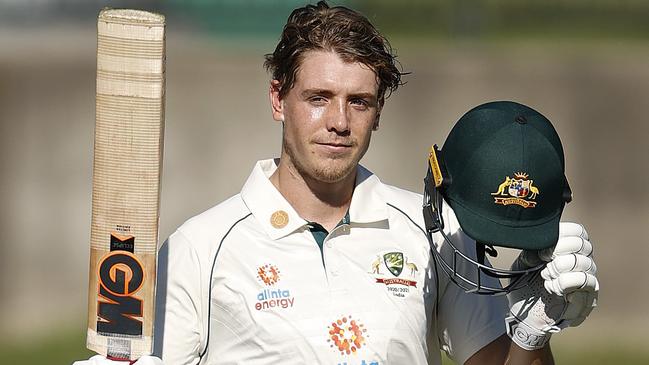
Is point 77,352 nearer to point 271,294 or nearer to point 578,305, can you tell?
point 271,294

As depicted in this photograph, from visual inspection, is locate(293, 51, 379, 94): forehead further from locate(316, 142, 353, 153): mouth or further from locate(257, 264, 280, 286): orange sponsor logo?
locate(257, 264, 280, 286): orange sponsor logo

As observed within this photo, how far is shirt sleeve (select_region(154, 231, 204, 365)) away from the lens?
3.22 metres

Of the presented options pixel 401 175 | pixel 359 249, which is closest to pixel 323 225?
pixel 359 249

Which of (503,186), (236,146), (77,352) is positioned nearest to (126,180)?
(503,186)

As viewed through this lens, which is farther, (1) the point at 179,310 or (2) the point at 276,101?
(2) the point at 276,101

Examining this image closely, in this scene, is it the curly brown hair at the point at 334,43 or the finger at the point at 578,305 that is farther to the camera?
the curly brown hair at the point at 334,43

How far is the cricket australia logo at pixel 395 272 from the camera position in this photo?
3.32 metres

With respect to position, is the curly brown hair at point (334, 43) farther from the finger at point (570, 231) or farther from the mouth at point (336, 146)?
the finger at point (570, 231)

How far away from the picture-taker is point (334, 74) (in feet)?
10.8

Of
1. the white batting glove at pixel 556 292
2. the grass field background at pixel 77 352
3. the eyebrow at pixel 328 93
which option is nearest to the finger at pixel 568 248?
the white batting glove at pixel 556 292

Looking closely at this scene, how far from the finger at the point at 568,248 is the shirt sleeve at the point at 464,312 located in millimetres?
310

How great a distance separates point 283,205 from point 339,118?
0.30 meters

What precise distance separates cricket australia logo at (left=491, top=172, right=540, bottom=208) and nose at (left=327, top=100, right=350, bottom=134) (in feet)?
1.39

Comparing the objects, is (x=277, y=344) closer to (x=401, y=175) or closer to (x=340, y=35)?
(x=340, y=35)
